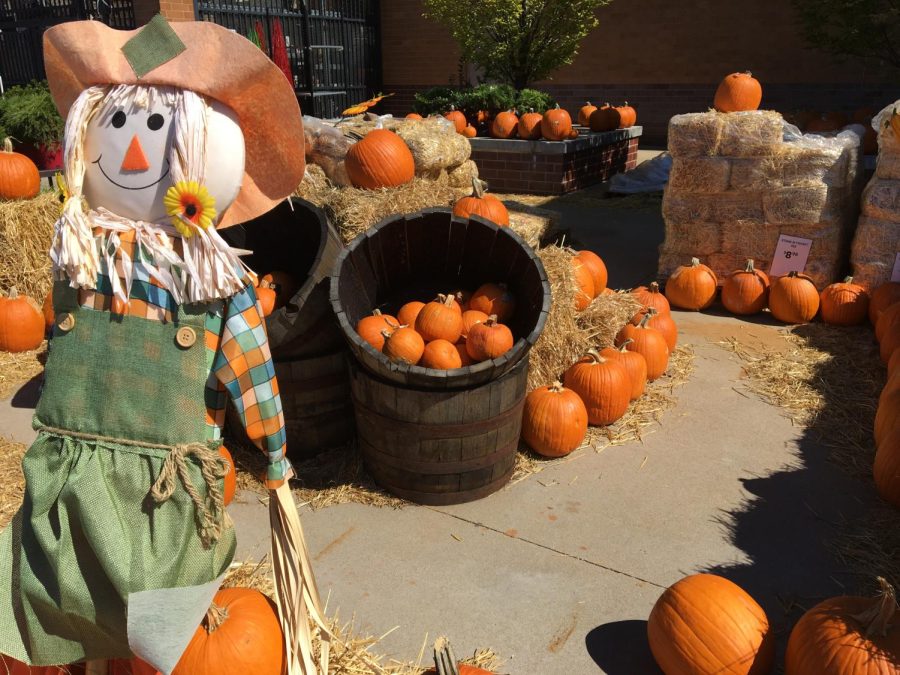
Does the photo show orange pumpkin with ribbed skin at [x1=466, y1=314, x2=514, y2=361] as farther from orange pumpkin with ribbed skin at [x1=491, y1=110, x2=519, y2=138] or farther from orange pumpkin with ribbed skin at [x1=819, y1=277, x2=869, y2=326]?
orange pumpkin with ribbed skin at [x1=491, y1=110, x2=519, y2=138]

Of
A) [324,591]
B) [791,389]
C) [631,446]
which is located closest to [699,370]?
[791,389]

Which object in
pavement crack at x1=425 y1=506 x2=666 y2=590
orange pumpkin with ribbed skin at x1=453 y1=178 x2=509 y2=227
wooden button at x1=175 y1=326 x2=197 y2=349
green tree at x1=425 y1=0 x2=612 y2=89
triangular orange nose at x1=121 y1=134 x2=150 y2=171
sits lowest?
pavement crack at x1=425 y1=506 x2=666 y2=590

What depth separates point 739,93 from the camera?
629cm

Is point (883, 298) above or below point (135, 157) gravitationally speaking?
below

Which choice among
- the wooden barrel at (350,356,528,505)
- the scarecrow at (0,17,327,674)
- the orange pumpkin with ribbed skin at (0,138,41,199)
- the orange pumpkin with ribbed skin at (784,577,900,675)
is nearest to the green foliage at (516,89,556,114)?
the orange pumpkin with ribbed skin at (0,138,41,199)

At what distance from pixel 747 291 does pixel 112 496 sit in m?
5.54

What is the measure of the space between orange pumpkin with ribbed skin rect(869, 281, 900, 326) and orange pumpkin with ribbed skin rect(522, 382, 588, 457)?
2978mm

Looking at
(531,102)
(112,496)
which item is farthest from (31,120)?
(531,102)

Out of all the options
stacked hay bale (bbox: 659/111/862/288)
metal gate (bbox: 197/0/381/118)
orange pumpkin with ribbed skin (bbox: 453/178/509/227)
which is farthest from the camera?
metal gate (bbox: 197/0/381/118)

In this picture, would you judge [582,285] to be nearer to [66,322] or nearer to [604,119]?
[66,322]

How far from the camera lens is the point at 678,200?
21.4ft

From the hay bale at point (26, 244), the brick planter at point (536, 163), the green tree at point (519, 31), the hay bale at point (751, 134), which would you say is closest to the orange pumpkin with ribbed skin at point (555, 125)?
the brick planter at point (536, 163)

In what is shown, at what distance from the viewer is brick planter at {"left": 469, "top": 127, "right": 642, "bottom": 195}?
36.0 feet

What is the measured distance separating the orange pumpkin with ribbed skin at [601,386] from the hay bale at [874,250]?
2933mm
